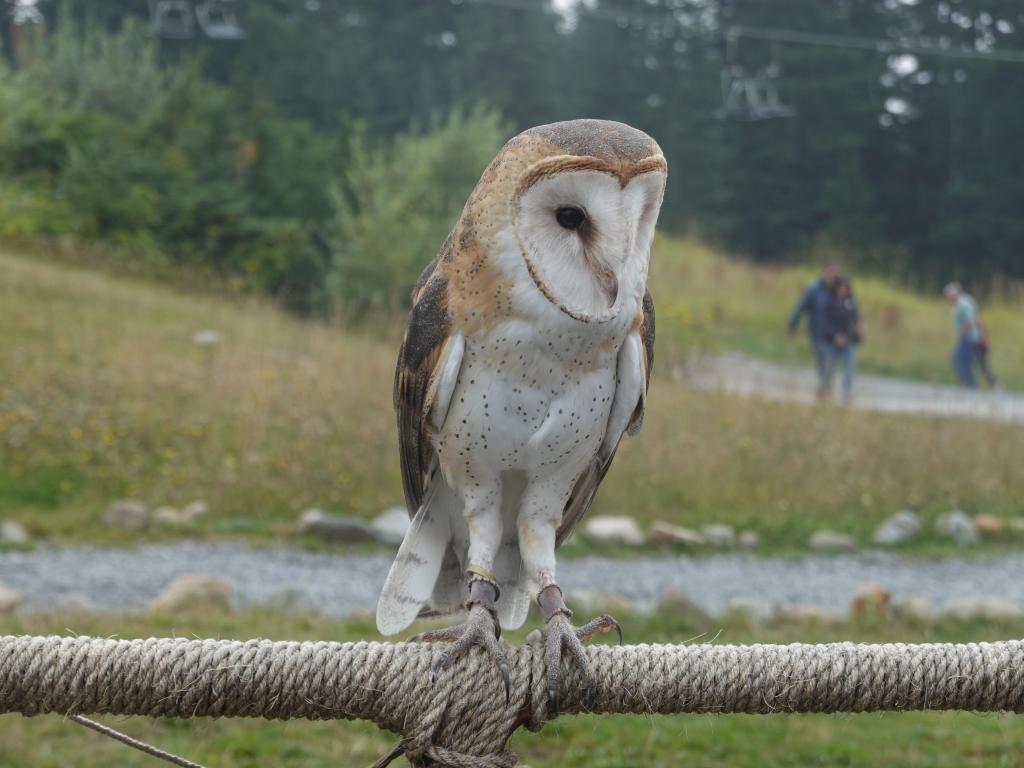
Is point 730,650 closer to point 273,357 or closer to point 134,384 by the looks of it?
point 134,384

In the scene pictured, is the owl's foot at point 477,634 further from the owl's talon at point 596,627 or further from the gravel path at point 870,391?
the gravel path at point 870,391

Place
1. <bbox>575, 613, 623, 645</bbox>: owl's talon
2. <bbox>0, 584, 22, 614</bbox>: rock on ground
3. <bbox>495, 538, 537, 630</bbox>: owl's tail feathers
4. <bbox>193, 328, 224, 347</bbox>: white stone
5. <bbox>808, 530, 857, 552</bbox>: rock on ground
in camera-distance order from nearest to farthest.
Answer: <bbox>575, 613, 623, 645</bbox>: owl's talon, <bbox>495, 538, 537, 630</bbox>: owl's tail feathers, <bbox>0, 584, 22, 614</bbox>: rock on ground, <bbox>808, 530, 857, 552</bbox>: rock on ground, <bbox>193, 328, 224, 347</bbox>: white stone

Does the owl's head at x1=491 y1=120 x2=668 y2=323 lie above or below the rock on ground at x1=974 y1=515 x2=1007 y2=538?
above

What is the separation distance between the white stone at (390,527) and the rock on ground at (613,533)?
1169mm

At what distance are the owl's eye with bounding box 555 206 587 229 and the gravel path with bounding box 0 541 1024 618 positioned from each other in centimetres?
394

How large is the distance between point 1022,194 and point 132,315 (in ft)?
69.7

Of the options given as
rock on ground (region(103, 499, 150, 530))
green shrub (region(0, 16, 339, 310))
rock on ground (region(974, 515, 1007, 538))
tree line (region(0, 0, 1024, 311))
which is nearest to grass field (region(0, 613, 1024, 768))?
rock on ground (region(103, 499, 150, 530))

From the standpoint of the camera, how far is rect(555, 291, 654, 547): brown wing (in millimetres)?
1948

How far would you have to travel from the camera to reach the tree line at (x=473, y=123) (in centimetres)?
1609

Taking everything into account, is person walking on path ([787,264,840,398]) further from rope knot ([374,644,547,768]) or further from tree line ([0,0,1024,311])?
rope knot ([374,644,547,768])

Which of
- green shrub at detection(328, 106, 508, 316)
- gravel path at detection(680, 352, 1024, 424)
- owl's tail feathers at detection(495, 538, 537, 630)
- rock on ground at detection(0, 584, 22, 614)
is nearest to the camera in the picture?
owl's tail feathers at detection(495, 538, 537, 630)

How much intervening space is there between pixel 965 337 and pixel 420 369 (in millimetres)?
12550

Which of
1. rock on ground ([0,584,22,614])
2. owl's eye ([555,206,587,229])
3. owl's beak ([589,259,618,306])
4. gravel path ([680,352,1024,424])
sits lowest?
gravel path ([680,352,1024,424])

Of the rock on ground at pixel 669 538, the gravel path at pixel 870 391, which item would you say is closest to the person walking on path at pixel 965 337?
the gravel path at pixel 870 391
